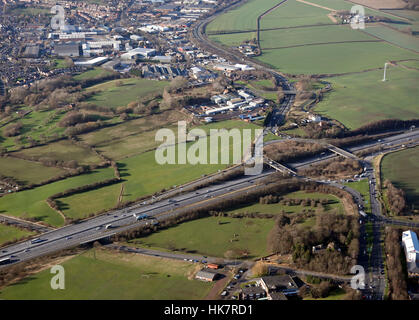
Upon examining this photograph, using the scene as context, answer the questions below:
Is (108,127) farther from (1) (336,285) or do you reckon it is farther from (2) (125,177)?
(1) (336,285)

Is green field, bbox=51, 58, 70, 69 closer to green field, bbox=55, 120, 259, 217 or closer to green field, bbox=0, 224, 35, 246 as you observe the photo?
green field, bbox=55, 120, 259, 217

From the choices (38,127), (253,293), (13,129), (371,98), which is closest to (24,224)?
(253,293)

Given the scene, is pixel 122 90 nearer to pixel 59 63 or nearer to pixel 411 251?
pixel 59 63

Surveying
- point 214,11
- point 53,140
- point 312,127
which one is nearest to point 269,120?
point 312,127

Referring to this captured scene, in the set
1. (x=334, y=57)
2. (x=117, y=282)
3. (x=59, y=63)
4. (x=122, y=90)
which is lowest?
(x=117, y=282)

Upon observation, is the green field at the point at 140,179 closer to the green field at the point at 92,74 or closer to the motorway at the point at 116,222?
the motorway at the point at 116,222

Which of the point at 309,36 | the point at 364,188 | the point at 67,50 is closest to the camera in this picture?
the point at 364,188

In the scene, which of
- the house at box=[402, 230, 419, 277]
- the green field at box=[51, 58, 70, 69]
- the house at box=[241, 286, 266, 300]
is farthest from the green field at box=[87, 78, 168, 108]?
the house at box=[402, 230, 419, 277]

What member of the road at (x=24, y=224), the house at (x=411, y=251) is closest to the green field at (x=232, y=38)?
the road at (x=24, y=224)
